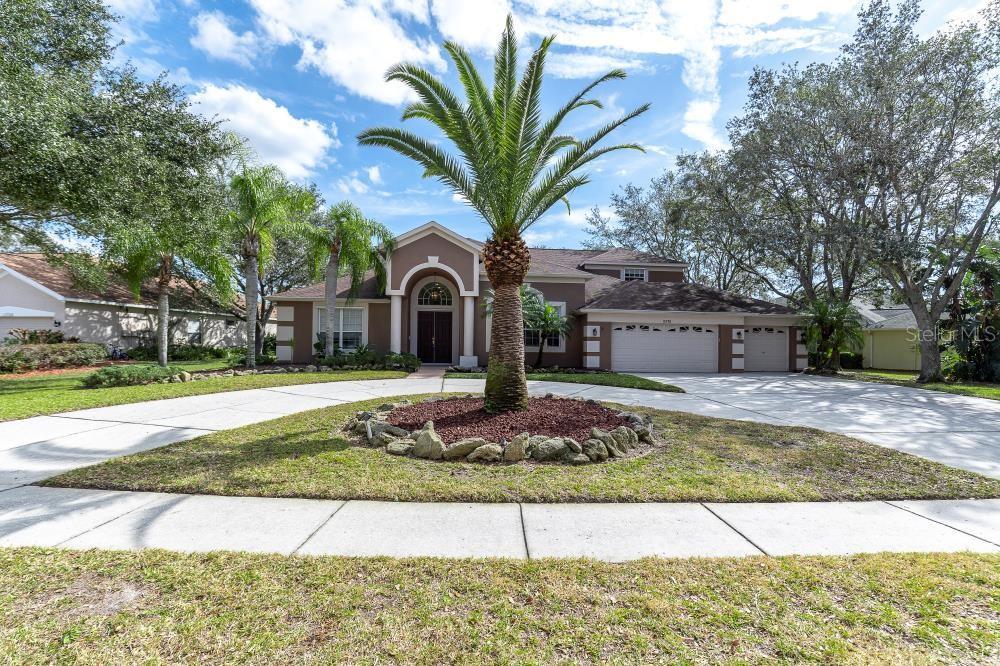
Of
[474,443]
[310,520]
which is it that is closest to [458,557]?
[310,520]

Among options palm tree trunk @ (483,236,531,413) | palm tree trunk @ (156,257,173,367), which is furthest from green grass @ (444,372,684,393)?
palm tree trunk @ (156,257,173,367)

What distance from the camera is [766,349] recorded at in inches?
779

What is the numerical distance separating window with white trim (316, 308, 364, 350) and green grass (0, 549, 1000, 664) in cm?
1646

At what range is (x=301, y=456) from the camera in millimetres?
5547

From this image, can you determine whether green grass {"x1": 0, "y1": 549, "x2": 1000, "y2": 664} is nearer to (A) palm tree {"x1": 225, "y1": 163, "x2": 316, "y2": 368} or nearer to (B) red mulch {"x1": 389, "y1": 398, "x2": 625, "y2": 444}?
(B) red mulch {"x1": 389, "y1": 398, "x2": 625, "y2": 444}

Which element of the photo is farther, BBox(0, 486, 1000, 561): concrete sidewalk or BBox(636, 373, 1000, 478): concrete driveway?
BBox(636, 373, 1000, 478): concrete driveway

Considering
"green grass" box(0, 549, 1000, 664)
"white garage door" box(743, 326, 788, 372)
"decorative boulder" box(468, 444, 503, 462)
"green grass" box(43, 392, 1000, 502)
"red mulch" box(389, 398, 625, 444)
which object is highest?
"white garage door" box(743, 326, 788, 372)

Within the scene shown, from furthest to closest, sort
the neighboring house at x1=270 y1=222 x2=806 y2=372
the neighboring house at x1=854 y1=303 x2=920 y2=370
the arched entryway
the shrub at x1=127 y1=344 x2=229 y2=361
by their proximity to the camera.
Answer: the neighboring house at x1=854 y1=303 x2=920 y2=370 < the shrub at x1=127 y1=344 x2=229 y2=361 < the arched entryway < the neighboring house at x1=270 y1=222 x2=806 y2=372

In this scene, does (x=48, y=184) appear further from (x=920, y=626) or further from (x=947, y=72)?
(x=947, y=72)

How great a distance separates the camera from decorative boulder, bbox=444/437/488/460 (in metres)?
5.62

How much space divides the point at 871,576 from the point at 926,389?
1563 cm

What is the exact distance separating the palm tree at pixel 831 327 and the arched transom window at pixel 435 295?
1563cm

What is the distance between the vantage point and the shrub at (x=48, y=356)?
615 inches

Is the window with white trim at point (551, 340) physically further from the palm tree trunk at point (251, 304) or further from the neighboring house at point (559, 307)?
the palm tree trunk at point (251, 304)
